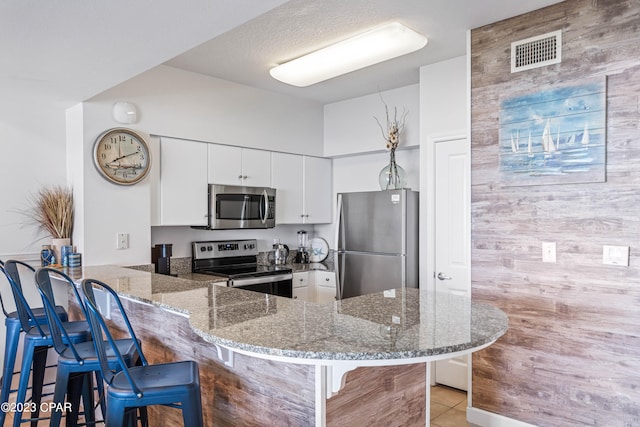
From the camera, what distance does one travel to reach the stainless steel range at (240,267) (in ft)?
12.0

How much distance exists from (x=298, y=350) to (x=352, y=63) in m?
2.34

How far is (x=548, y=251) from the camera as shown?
8.21 feet

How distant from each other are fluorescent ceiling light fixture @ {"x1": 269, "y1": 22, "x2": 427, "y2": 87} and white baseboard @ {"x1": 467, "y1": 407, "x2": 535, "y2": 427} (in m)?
2.38

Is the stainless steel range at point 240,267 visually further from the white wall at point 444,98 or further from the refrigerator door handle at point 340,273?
the white wall at point 444,98

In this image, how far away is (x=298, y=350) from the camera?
119 centimetres

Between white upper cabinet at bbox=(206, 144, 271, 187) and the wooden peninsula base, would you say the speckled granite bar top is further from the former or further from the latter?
white upper cabinet at bbox=(206, 144, 271, 187)

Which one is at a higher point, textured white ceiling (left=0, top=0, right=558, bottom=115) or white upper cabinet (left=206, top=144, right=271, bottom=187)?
textured white ceiling (left=0, top=0, right=558, bottom=115)

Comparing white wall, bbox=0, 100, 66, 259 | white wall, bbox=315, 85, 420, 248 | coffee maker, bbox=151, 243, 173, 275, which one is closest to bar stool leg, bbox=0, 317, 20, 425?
white wall, bbox=0, 100, 66, 259

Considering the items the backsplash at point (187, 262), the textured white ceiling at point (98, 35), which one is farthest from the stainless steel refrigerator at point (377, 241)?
the textured white ceiling at point (98, 35)

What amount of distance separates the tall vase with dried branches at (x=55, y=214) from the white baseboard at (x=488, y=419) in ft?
9.92

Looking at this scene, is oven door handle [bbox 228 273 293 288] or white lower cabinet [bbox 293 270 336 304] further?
white lower cabinet [bbox 293 270 336 304]

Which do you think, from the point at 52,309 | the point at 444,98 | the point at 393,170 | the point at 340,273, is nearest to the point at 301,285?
the point at 340,273

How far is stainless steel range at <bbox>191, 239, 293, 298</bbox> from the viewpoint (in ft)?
12.0

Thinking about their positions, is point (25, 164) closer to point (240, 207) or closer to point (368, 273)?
point (240, 207)
